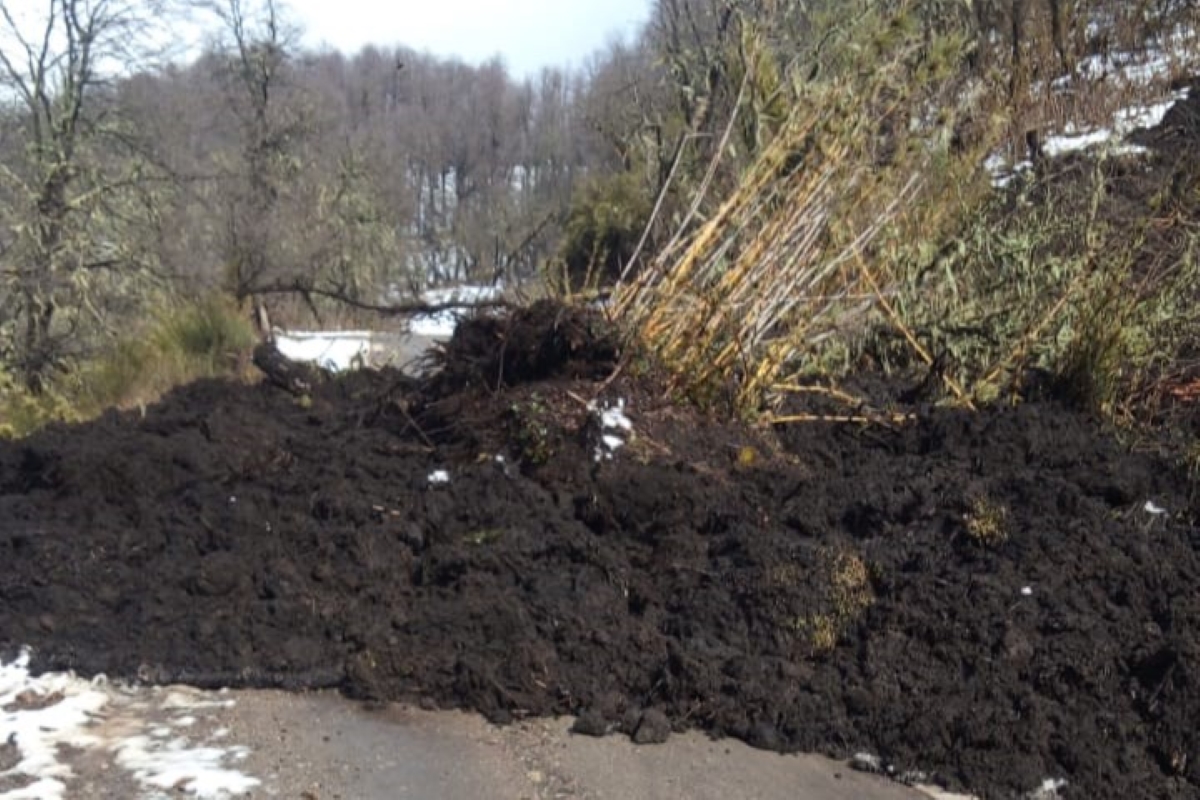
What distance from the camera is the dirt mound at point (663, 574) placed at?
3842mm

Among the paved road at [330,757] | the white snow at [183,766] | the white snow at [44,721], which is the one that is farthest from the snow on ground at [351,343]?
the white snow at [183,766]

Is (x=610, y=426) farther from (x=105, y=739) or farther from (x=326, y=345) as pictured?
(x=326, y=345)

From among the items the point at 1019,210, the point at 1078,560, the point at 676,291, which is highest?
the point at 1019,210

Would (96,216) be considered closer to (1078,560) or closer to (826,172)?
(826,172)

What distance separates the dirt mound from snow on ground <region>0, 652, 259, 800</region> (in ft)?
0.40

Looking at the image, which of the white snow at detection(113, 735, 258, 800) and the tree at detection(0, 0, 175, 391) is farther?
the tree at detection(0, 0, 175, 391)

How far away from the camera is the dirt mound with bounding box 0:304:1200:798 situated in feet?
12.6

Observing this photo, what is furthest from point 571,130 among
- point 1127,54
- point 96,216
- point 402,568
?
point 402,568

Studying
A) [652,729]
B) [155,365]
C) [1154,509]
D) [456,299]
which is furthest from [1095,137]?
[652,729]

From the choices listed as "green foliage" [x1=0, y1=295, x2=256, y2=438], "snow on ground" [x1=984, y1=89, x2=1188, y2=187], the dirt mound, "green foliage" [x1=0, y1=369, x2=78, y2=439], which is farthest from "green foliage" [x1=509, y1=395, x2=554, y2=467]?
"snow on ground" [x1=984, y1=89, x2=1188, y2=187]

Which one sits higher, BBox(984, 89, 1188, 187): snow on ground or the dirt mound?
BBox(984, 89, 1188, 187): snow on ground

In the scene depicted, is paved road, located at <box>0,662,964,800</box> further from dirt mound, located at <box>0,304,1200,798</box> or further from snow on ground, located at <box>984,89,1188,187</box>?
snow on ground, located at <box>984,89,1188,187</box>

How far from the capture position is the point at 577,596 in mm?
4418

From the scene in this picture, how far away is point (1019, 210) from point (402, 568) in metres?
4.78
